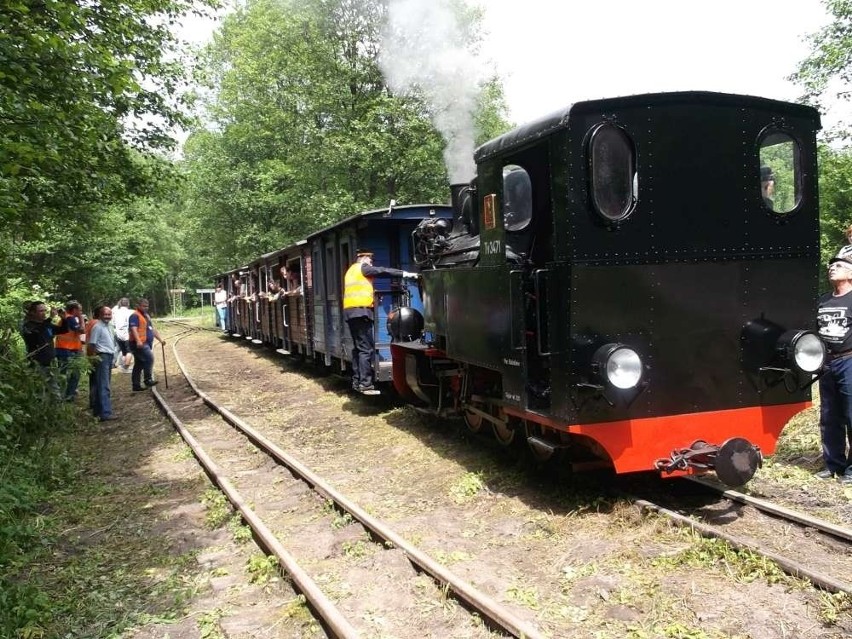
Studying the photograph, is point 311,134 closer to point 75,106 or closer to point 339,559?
point 75,106

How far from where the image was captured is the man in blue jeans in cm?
1008

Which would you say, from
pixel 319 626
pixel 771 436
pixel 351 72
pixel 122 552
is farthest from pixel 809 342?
pixel 351 72

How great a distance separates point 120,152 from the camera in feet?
31.7

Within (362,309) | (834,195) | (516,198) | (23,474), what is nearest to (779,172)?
(516,198)

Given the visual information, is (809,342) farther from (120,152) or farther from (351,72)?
(351,72)

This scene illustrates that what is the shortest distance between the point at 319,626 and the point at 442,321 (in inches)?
139

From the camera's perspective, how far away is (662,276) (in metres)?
4.48

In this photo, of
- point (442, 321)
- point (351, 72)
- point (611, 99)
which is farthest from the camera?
point (351, 72)

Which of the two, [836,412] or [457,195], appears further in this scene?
[457,195]

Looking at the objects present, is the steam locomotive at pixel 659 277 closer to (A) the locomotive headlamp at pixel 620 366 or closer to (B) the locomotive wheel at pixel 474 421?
(A) the locomotive headlamp at pixel 620 366

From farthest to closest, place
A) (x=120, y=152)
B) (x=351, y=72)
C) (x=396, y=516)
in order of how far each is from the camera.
Result: (x=351, y=72) → (x=120, y=152) → (x=396, y=516)

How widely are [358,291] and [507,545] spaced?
4998mm

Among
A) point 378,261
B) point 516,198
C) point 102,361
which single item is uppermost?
point 516,198

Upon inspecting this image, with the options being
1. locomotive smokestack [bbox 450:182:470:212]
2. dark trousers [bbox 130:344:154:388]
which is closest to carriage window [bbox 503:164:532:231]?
locomotive smokestack [bbox 450:182:470:212]
